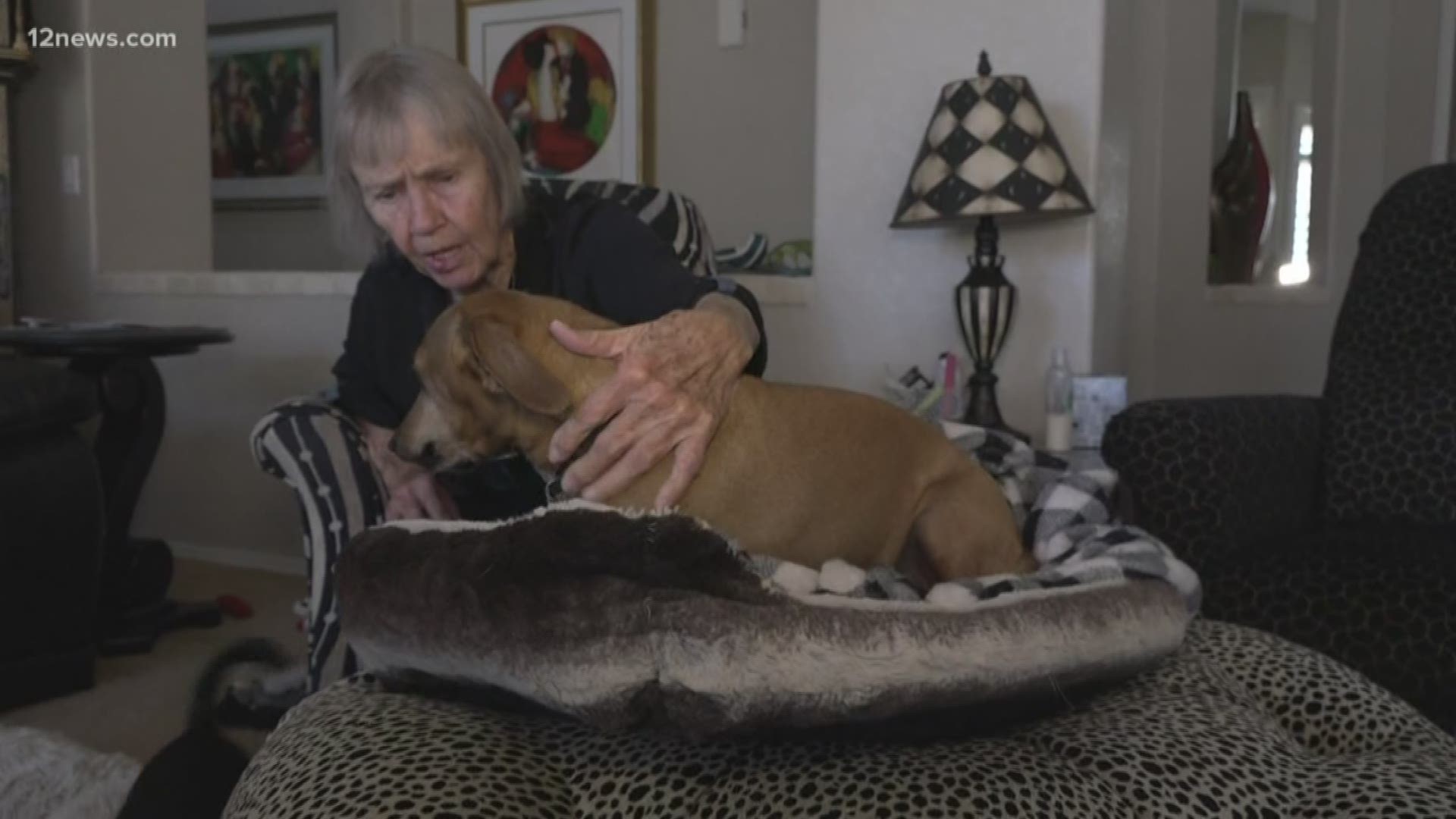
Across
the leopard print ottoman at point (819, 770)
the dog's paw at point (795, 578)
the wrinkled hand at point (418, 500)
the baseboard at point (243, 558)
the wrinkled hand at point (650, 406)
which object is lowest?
the baseboard at point (243, 558)

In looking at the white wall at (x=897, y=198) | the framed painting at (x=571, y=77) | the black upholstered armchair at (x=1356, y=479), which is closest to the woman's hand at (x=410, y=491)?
the black upholstered armchair at (x=1356, y=479)

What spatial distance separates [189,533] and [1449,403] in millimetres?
3665

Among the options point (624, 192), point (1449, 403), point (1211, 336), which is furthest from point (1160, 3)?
point (624, 192)

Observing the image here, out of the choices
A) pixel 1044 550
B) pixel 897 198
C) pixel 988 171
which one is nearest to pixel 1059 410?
pixel 988 171

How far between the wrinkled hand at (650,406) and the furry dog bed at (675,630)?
33 centimetres

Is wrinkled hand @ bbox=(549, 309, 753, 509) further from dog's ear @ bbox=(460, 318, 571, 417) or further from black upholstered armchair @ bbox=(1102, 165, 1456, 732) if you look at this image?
black upholstered armchair @ bbox=(1102, 165, 1456, 732)

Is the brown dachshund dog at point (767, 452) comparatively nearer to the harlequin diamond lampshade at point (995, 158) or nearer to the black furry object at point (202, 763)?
the black furry object at point (202, 763)

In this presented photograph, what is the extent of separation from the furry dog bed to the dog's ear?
0.34 metres

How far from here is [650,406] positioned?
1.38 m

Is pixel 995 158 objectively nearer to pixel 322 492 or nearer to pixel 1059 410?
pixel 1059 410

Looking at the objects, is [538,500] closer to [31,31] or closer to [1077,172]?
[1077,172]

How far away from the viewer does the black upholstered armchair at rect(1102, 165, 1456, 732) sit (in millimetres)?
1792

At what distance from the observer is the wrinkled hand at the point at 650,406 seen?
137cm

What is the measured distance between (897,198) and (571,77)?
2609 millimetres
